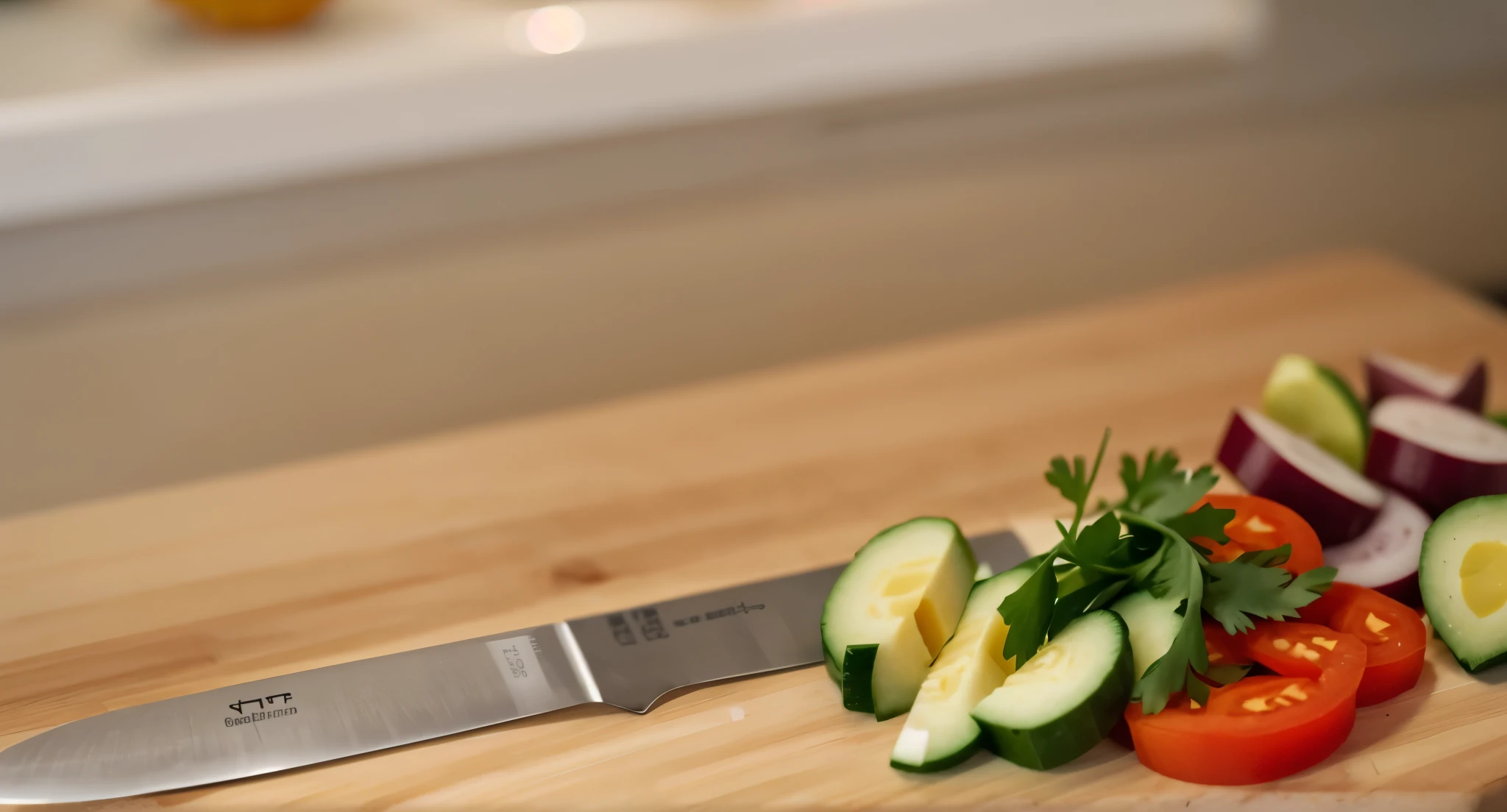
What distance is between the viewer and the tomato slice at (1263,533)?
0.78 metres

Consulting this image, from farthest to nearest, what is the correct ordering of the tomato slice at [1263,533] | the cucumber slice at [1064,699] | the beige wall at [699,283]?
the beige wall at [699,283], the tomato slice at [1263,533], the cucumber slice at [1064,699]

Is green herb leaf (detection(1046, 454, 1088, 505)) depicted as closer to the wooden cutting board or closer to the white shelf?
the wooden cutting board

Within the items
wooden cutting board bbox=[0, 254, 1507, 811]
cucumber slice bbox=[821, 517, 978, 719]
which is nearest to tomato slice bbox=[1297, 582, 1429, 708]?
wooden cutting board bbox=[0, 254, 1507, 811]

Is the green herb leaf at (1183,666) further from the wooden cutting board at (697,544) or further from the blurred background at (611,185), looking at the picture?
the blurred background at (611,185)

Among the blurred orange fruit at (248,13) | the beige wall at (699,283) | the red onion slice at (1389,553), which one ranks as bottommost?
the red onion slice at (1389,553)

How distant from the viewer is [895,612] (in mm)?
749

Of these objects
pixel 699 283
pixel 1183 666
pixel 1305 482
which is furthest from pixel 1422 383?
pixel 699 283

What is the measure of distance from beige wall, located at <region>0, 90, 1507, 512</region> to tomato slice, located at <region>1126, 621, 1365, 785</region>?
56 centimetres

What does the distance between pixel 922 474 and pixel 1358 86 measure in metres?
0.87

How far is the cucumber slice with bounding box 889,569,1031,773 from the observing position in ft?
2.30

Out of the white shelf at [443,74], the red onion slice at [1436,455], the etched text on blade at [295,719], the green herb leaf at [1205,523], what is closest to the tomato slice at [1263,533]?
the green herb leaf at [1205,523]

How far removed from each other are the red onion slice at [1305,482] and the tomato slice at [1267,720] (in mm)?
147

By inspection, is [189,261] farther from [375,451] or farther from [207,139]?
[375,451]

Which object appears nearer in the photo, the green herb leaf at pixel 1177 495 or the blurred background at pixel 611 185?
the green herb leaf at pixel 1177 495
